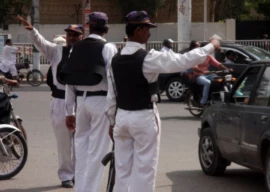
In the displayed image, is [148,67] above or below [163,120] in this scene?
above

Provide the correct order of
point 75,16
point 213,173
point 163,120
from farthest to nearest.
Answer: point 75,16
point 163,120
point 213,173

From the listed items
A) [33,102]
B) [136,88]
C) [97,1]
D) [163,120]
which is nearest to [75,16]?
[97,1]

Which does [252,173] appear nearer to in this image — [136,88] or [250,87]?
[250,87]

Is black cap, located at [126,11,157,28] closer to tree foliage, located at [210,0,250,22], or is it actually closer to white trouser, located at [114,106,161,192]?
white trouser, located at [114,106,161,192]

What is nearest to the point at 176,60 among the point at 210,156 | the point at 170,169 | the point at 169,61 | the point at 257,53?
the point at 169,61

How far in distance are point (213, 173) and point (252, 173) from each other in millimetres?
737

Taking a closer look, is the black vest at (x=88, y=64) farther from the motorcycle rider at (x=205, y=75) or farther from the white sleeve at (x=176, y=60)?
the motorcycle rider at (x=205, y=75)

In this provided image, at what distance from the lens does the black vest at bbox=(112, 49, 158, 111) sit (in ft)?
20.1

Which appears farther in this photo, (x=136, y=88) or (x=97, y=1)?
(x=97, y=1)

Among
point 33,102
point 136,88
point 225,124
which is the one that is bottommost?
point 33,102

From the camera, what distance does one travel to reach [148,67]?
6.06 m

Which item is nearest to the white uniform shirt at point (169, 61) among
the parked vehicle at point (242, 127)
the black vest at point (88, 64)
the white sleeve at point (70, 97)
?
the black vest at point (88, 64)

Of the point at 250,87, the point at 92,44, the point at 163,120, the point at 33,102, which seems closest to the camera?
the point at 92,44

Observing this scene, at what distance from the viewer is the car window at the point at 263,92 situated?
8133 mm
